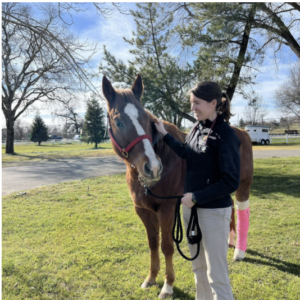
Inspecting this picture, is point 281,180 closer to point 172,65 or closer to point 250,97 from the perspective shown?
point 250,97

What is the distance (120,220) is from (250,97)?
701 centimetres

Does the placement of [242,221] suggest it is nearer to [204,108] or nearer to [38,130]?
[204,108]

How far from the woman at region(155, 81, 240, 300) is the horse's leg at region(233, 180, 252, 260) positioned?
1.84 metres

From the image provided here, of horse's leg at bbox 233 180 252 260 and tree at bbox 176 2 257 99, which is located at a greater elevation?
tree at bbox 176 2 257 99

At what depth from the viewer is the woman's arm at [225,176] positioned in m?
1.52

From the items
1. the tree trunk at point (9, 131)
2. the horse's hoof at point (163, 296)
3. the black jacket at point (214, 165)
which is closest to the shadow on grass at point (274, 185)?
the horse's hoof at point (163, 296)

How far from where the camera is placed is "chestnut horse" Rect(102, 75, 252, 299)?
71.9 inches

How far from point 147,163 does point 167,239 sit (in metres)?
1.23

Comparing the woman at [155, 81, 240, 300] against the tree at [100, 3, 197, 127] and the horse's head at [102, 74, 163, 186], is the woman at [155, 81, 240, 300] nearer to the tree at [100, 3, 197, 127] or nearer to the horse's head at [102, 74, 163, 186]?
the horse's head at [102, 74, 163, 186]

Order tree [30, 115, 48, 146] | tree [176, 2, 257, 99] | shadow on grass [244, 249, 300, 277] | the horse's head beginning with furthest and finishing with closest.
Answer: tree [30, 115, 48, 146], tree [176, 2, 257, 99], shadow on grass [244, 249, 300, 277], the horse's head

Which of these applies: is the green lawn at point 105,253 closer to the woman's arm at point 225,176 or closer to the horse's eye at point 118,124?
the woman's arm at point 225,176

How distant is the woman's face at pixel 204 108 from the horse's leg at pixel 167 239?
1.11 meters

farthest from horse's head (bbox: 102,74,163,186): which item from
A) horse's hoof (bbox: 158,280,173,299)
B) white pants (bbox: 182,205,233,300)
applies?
horse's hoof (bbox: 158,280,173,299)

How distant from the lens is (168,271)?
8.45 ft
